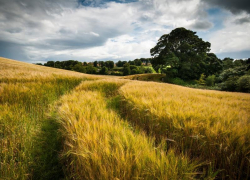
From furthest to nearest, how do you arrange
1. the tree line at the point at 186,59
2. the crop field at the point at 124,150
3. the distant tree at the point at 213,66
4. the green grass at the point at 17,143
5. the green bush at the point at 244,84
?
the distant tree at the point at 213,66, the tree line at the point at 186,59, the green bush at the point at 244,84, the green grass at the point at 17,143, the crop field at the point at 124,150

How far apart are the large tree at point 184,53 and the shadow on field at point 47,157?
25464 millimetres

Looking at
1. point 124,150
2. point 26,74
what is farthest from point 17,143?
point 26,74

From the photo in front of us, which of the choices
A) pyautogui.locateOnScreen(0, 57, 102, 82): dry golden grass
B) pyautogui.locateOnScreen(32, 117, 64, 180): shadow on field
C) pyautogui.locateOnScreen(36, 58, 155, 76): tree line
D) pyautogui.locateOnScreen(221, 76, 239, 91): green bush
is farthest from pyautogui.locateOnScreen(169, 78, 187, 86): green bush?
pyautogui.locateOnScreen(36, 58, 155, 76): tree line

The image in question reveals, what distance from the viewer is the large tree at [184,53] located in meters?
24.2

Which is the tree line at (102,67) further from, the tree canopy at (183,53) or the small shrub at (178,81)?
the small shrub at (178,81)

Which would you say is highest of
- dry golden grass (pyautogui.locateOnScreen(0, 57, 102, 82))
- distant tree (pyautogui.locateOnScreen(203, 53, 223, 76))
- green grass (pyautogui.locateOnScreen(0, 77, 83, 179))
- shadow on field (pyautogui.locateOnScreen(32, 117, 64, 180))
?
distant tree (pyautogui.locateOnScreen(203, 53, 223, 76))

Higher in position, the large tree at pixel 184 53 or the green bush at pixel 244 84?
the large tree at pixel 184 53

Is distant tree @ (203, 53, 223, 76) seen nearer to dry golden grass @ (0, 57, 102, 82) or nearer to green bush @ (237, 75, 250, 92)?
green bush @ (237, 75, 250, 92)

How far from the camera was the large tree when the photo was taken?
24.2 meters

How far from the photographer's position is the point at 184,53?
24.9m

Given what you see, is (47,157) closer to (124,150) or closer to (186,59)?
(124,150)

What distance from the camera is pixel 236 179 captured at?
140 cm

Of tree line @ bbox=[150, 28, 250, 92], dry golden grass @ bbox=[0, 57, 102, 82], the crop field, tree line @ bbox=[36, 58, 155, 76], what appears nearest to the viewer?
the crop field

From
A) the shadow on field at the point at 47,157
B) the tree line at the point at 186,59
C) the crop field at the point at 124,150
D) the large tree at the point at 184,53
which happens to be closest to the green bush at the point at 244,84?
the tree line at the point at 186,59
